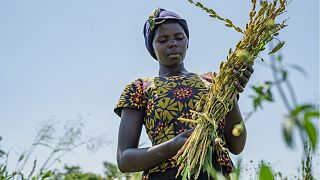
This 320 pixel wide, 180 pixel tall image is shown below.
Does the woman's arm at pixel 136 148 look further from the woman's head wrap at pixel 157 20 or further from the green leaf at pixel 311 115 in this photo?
the green leaf at pixel 311 115

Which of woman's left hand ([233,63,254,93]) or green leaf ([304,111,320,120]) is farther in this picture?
woman's left hand ([233,63,254,93])

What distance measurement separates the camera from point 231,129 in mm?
1923

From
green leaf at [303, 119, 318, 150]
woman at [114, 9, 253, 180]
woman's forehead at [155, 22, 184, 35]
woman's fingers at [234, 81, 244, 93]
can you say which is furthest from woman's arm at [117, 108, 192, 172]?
green leaf at [303, 119, 318, 150]

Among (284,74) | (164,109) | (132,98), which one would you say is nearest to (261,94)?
(284,74)

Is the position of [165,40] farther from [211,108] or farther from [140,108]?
[211,108]

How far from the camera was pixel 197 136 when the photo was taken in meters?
1.60

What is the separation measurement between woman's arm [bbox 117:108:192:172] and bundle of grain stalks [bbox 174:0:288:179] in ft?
0.27

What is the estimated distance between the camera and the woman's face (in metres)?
2.12

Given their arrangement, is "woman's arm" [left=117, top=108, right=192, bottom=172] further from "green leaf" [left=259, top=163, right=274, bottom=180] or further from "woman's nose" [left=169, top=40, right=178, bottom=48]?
"green leaf" [left=259, top=163, right=274, bottom=180]

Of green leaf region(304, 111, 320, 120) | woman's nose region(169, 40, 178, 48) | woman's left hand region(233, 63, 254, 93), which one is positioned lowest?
green leaf region(304, 111, 320, 120)

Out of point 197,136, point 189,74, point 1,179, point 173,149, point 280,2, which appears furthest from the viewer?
point 1,179

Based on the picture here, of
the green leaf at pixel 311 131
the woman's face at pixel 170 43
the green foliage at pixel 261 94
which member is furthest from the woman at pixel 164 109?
the green leaf at pixel 311 131

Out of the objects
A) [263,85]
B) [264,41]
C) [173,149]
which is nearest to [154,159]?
[173,149]

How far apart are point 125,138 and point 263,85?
1513mm
